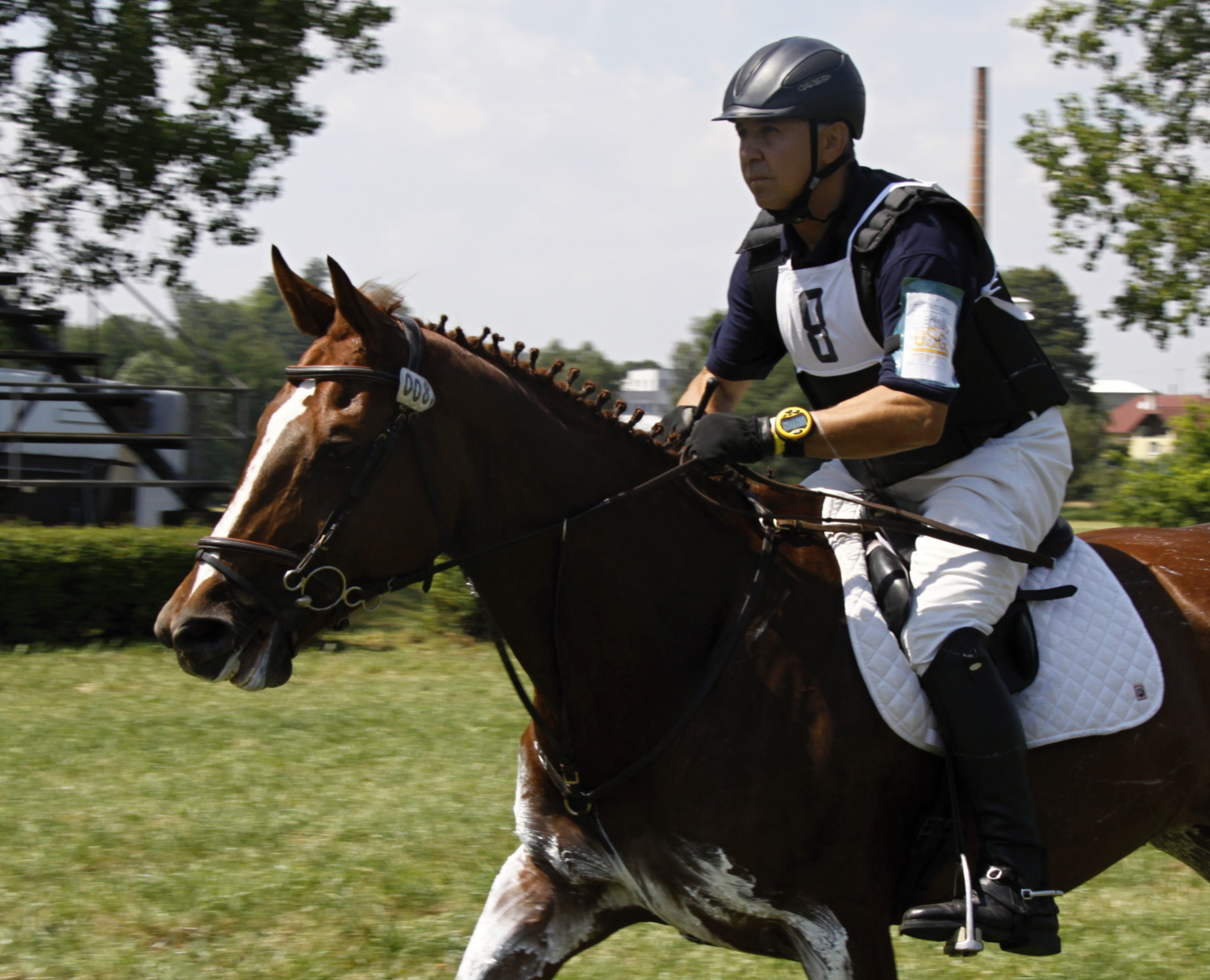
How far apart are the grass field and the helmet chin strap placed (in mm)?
2670

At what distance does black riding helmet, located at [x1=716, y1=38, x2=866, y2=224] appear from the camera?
329 cm

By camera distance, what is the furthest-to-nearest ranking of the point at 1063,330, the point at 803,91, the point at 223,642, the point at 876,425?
the point at 1063,330, the point at 803,91, the point at 876,425, the point at 223,642

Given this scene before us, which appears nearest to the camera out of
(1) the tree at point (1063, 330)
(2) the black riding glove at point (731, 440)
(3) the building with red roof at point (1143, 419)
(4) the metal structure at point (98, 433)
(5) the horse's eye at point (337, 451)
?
(5) the horse's eye at point (337, 451)

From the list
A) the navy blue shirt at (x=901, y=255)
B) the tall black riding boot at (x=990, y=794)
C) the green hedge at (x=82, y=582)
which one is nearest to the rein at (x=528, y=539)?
the tall black riding boot at (x=990, y=794)

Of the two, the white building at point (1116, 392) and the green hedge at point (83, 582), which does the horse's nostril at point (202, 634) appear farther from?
the white building at point (1116, 392)

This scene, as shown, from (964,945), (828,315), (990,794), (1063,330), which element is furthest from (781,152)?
(1063,330)

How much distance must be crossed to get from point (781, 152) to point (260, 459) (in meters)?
1.56

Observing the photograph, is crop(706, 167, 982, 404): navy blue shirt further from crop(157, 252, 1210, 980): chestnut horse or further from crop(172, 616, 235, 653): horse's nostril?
crop(172, 616, 235, 653): horse's nostril

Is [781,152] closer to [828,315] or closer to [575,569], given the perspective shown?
[828,315]

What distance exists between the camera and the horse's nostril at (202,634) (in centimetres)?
269

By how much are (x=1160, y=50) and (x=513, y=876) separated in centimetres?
1780

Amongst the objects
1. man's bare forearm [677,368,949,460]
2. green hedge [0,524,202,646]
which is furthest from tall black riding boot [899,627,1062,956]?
green hedge [0,524,202,646]

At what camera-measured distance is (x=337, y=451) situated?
284cm

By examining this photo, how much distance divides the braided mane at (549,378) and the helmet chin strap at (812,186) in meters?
0.66
